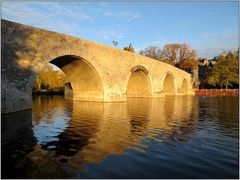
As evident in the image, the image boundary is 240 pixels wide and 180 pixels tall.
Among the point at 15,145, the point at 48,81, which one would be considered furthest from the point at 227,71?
the point at 15,145

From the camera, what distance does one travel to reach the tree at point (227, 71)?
5794 centimetres

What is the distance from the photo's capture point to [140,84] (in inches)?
1470

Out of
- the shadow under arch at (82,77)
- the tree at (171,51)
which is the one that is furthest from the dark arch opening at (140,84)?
the tree at (171,51)

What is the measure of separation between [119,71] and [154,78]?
1131 centimetres

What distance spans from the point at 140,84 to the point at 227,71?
112 ft

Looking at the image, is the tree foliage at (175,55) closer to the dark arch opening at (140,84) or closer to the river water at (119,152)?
the dark arch opening at (140,84)

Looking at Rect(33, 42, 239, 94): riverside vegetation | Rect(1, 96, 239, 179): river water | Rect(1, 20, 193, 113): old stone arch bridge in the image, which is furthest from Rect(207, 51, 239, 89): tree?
Rect(1, 96, 239, 179): river water

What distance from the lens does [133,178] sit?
4754 mm

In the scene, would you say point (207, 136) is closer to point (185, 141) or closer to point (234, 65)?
point (185, 141)

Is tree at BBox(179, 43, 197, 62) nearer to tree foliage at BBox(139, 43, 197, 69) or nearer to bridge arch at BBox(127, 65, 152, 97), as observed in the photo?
tree foliage at BBox(139, 43, 197, 69)

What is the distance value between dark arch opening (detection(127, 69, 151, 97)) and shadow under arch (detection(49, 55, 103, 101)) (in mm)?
10648

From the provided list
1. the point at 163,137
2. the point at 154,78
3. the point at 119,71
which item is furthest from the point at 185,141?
the point at 154,78

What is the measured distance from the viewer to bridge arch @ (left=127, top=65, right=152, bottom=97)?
34.7 m

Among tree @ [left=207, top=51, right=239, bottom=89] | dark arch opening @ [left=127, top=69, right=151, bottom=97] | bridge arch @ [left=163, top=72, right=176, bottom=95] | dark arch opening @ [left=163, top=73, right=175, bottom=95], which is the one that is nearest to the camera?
dark arch opening @ [left=127, top=69, right=151, bottom=97]
